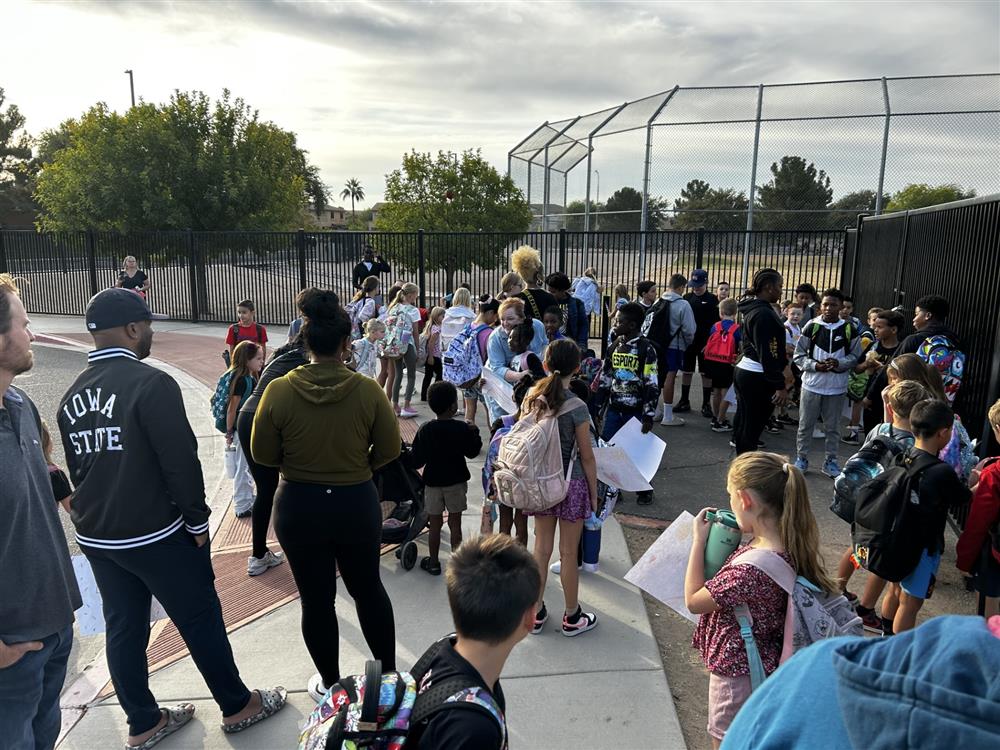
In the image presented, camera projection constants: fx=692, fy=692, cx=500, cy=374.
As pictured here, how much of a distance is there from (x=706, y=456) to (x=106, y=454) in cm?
622

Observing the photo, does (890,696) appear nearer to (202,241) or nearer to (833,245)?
(833,245)

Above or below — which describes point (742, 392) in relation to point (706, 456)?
above

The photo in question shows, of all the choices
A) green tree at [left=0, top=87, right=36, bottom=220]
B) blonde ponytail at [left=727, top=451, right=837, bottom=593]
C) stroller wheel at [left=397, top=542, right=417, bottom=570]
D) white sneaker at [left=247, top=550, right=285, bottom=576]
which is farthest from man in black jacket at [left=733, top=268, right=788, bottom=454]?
green tree at [left=0, top=87, right=36, bottom=220]

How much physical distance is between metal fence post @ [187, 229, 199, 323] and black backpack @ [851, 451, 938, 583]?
1698 cm

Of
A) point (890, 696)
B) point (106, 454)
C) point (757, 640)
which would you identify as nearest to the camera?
point (890, 696)

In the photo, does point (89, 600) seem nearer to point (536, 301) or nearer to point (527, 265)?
point (536, 301)

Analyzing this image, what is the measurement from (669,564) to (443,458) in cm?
214

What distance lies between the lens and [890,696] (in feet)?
2.69

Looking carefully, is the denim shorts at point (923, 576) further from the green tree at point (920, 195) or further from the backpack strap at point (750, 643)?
the green tree at point (920, 195)

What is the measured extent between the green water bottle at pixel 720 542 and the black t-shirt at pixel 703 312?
6642 millimetres

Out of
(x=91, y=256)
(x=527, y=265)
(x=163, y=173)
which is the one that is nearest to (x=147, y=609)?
(x=527, y=265)

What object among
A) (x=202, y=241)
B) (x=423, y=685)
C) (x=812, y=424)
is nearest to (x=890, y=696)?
(x=423, y=685)

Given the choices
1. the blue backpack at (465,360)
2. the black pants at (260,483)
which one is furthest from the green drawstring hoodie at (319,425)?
the blue backpack at (465,360)

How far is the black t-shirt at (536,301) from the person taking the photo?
711 centimetres
